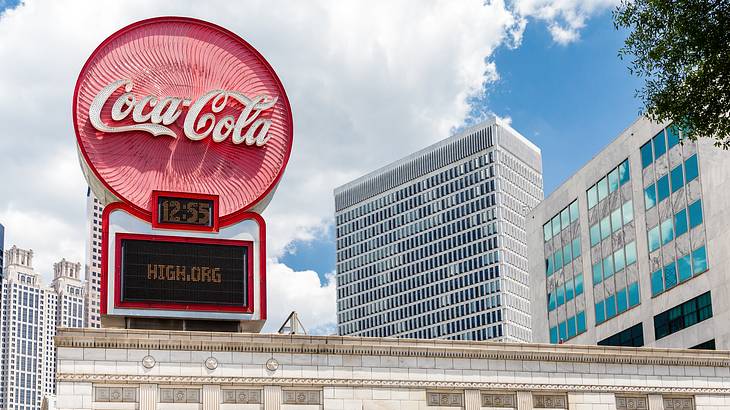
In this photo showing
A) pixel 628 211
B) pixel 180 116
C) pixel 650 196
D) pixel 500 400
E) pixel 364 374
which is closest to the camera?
pixel 364 374

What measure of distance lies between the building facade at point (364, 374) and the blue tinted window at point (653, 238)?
2209cm

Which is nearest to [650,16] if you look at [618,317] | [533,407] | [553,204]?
[533,407]

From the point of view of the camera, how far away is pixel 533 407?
139ft

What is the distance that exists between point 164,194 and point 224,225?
2963 millimetres

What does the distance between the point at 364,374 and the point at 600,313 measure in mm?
37395

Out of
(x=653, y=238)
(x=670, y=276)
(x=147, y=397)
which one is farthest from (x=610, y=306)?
(x=147, y=397)

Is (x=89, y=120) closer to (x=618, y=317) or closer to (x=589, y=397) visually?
(x=589, y=397)

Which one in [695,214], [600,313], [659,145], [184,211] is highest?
[659,145]

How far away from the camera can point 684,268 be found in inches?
2522

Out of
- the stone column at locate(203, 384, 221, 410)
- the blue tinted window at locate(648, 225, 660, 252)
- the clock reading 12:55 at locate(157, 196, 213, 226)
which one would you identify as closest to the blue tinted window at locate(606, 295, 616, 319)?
the blue tinted window at locate(648, 225, 660, 252)

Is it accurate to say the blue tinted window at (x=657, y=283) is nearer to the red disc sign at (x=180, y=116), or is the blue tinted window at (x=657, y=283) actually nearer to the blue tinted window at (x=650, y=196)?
the blue tinted window at (x=650, y=196)

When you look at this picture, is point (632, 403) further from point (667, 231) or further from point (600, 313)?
point (600, 313)

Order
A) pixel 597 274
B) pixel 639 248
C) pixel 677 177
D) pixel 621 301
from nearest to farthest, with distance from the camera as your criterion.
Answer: pixel 677 177, pixel 639 248, pixel 621 301, pixel 597 274

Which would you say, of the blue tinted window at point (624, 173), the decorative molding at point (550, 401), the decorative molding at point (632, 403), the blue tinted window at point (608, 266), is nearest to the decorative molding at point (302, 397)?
the decorative molding at point (550, 401)
